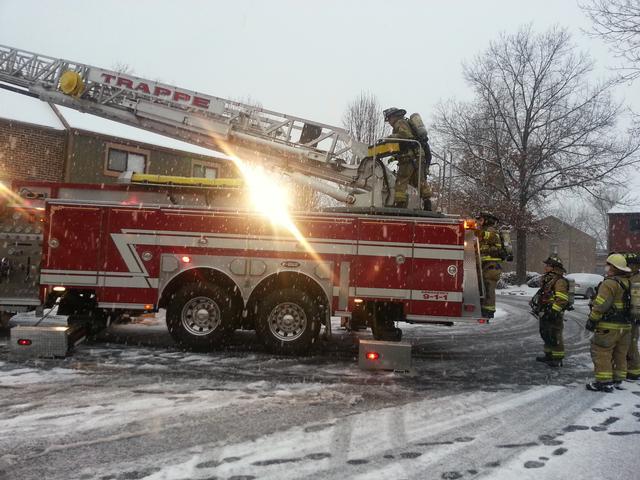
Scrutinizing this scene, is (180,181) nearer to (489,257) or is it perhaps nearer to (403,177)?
(403,177)

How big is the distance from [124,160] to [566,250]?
52805 millimetres

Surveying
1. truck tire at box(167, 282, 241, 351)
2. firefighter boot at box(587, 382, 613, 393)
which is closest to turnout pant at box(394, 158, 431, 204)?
truck tire at box(167, 282, 241, 351)

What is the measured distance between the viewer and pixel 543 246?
2109 inches

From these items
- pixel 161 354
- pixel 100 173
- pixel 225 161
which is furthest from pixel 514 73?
pixel 161 354

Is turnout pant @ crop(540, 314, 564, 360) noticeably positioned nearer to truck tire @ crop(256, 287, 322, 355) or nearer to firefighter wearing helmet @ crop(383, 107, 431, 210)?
firefighter wearing helmet @ crop(383, 107, 431, 210)

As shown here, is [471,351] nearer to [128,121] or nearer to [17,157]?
[128,121]

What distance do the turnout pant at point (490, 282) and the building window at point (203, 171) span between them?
1430 centimetres

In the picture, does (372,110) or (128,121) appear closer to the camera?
(128,121)

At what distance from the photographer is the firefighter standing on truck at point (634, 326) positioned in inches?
229

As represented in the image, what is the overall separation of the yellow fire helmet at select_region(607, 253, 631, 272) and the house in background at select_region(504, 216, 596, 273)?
43.7 metres

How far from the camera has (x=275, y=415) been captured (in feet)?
14.7

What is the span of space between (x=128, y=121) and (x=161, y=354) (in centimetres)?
402

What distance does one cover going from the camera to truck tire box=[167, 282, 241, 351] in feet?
22.3

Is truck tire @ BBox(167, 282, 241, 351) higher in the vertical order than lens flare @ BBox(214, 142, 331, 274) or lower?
lower
